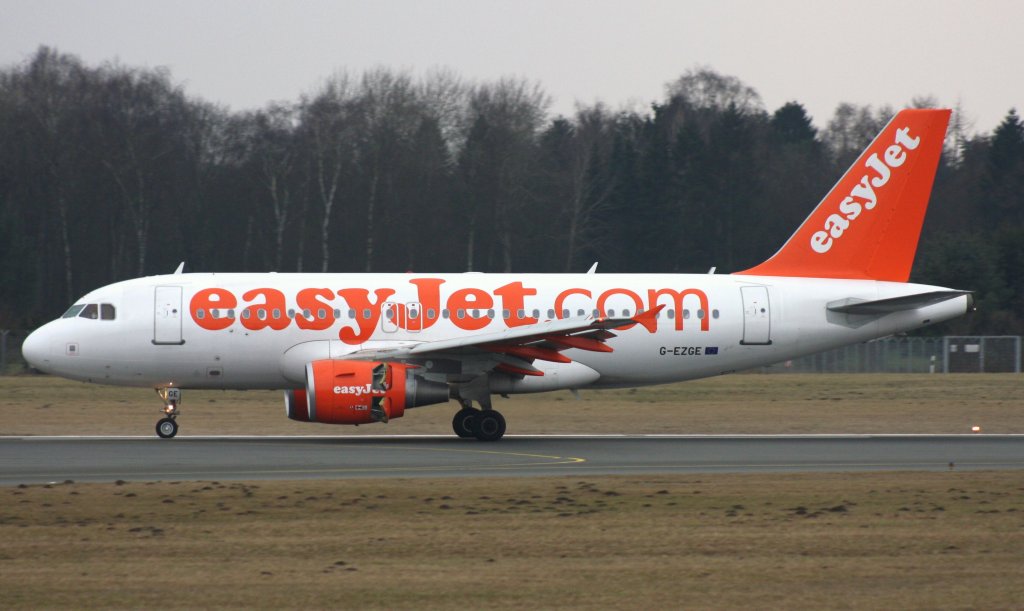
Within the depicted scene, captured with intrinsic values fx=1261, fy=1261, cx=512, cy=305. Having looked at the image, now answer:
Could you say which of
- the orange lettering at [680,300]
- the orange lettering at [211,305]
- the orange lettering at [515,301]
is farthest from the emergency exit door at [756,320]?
the orange lettering at [211,305]

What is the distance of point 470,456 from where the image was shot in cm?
2064

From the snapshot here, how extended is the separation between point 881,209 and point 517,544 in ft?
55.3

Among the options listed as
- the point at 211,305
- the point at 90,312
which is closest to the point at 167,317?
the point at 211,305

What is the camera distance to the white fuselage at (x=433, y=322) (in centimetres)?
2419

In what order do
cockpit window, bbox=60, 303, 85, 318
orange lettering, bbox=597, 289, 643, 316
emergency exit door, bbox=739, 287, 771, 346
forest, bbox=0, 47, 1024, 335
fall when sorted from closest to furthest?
cockpit window, bbox=60, 303, 85, 318 → orange lettering, bbox=597, 289, 643, 316 → emergency exit door, bbox=739, 287, 771, 346 → forest, bbox=0, 47, 1024, 335

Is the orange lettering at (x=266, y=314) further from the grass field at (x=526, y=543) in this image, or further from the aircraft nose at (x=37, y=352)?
the grass field at (x=526, y=543)

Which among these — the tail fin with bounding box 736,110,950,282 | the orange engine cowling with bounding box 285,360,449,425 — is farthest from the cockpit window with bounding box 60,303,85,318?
the tail fin with bounding box 736,110,950,282

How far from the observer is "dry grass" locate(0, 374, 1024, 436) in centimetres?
2666

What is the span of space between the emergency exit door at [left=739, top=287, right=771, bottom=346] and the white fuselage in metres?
0.02

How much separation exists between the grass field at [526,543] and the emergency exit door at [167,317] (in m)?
8.08

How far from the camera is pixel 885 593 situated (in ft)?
33.5

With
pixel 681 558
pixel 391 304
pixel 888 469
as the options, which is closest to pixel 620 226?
pixel 391 304

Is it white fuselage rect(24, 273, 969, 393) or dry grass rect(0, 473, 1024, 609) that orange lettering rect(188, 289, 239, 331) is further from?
dry grass rect(0, 473, 1024, 609)

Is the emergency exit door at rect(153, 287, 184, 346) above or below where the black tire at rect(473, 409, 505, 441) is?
above
